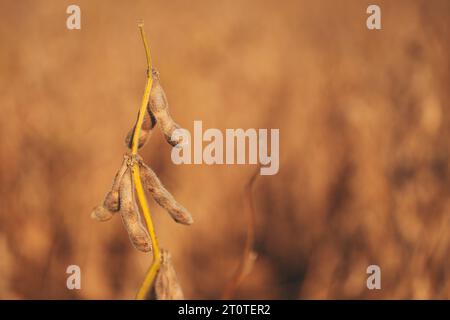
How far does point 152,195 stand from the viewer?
0.62 meters

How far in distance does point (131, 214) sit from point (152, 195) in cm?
3

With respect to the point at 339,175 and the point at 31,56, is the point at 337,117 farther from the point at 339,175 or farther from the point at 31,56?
the point at 31,56

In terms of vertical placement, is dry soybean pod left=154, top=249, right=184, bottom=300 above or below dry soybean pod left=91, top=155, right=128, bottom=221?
below

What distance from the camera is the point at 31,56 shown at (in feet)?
3.76

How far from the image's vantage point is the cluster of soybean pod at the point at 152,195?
1.88ft

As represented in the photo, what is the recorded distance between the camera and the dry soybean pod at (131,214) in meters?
0.58

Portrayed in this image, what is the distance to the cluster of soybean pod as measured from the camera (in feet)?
1.88

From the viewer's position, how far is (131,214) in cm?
60

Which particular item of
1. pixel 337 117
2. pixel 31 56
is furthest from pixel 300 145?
pixel 31 56

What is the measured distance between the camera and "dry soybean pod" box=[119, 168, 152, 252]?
0.58 metres

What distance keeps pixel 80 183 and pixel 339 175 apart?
569mm

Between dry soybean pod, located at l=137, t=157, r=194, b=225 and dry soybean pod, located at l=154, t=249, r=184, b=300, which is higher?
dry soybean pod, located at l=137, t=157, r=194, b=225

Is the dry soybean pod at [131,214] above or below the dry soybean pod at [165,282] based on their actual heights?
above

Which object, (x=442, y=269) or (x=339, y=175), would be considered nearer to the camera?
(x=442, y=269)
